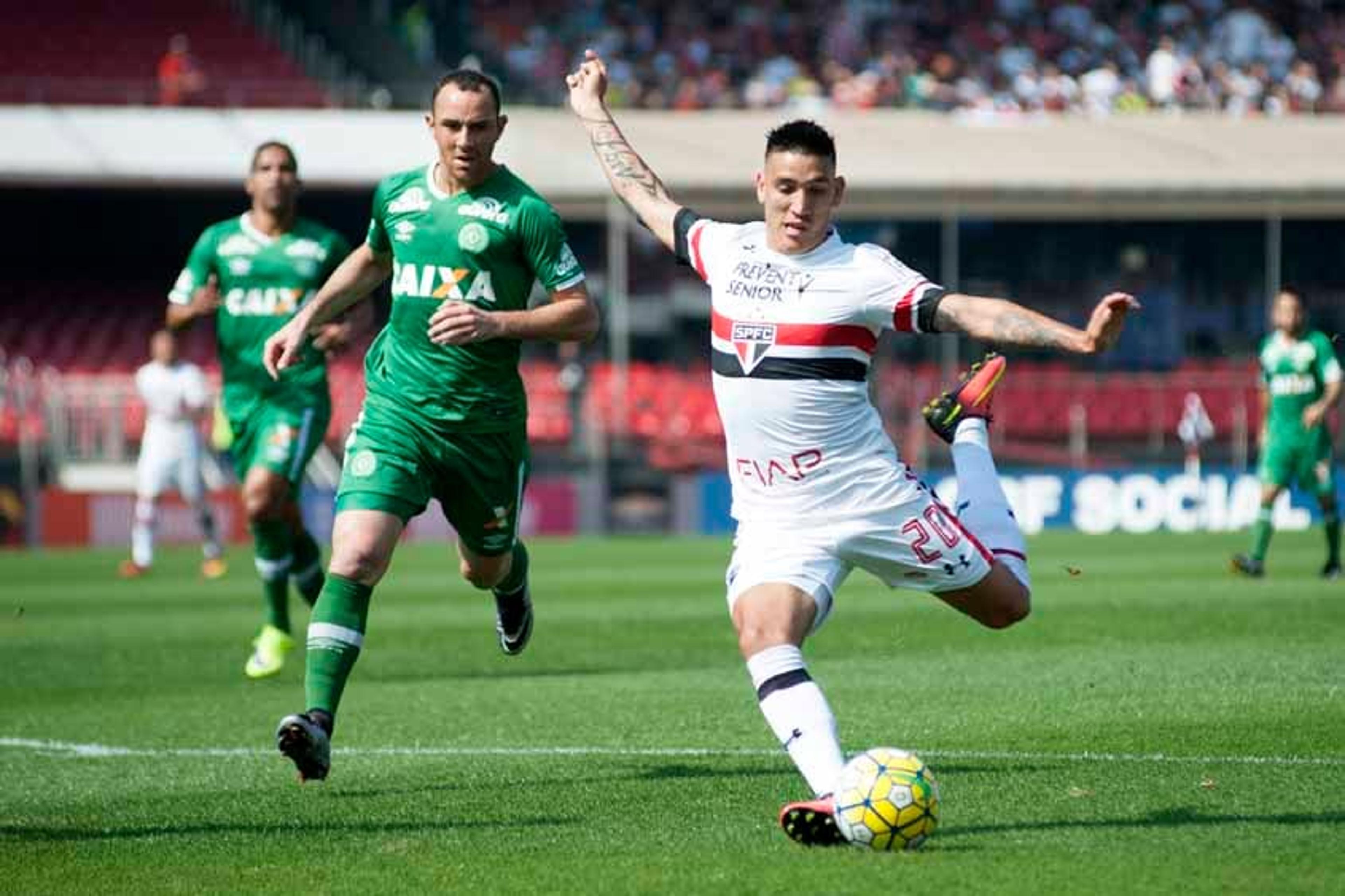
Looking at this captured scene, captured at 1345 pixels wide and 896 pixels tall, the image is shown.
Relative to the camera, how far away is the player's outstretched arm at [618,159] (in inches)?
321

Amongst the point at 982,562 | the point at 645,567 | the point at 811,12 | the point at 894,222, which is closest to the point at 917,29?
the point at 811,12

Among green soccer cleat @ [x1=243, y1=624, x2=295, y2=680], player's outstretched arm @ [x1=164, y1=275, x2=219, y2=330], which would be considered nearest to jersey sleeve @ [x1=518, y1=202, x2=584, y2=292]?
player's outstretched arm @ [x1=164, y1=275, x2=219, y2=330]

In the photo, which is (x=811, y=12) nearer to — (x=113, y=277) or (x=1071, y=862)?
(x=113, y=277)

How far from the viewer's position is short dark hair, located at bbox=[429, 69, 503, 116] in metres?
8.81

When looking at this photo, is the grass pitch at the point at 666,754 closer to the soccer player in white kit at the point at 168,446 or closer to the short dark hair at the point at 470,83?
the short dark hair at the point at 470,83

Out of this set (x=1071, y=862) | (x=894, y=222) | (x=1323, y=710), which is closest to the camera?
(x=1071, y=862)

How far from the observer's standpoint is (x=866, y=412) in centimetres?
744

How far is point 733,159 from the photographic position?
1316 inches

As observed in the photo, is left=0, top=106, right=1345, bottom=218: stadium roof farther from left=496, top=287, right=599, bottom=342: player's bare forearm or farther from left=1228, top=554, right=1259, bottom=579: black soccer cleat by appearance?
left=496, top=287, right=599, bottom=342: player's bare forearm

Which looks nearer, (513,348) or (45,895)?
(45,895)

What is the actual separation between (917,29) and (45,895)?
3752 centimetres

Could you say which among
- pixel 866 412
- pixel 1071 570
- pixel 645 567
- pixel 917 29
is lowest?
pixel 645 567

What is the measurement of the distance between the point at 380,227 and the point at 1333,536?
43.0 ft

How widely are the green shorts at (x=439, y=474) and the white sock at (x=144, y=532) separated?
Result: 15216 mm
